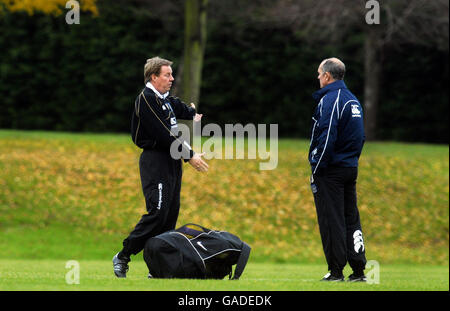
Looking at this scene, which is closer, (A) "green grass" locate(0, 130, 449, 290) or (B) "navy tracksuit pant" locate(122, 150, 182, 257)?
(B) "navy tracksuit pant" locate(122, 150, 182, 257)

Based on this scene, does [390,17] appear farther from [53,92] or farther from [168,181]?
[168,181]

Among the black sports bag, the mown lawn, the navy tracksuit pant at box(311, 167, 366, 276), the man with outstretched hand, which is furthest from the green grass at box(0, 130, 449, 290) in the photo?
the man with outstretched hand

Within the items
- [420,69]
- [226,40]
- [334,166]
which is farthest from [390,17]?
[334,166]

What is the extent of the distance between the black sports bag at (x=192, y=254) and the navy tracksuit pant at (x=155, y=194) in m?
0.17

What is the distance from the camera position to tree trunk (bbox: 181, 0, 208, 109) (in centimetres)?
2055

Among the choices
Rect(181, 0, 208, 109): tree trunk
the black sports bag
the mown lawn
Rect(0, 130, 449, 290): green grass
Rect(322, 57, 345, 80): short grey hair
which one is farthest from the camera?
Rect(181, 0, 208, 109): tree trunk

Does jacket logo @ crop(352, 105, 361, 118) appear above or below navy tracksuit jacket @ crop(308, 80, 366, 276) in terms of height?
above

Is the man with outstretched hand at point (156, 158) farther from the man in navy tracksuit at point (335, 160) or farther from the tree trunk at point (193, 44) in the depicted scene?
the tree trunk at point (193, 44)

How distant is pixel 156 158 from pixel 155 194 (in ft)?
1.18

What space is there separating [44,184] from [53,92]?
11166 mm

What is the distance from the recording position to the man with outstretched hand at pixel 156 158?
8164 millimetres

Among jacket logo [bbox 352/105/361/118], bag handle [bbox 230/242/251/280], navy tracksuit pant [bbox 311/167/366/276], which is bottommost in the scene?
bag handle [bbox 230/242/251/280]

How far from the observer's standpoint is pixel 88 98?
27.9 meters

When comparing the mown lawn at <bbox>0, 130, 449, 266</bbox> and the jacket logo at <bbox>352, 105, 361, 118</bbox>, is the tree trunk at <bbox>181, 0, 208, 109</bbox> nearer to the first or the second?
the mown lawn at <bbox>0, 130, 449, 266</bbox>
